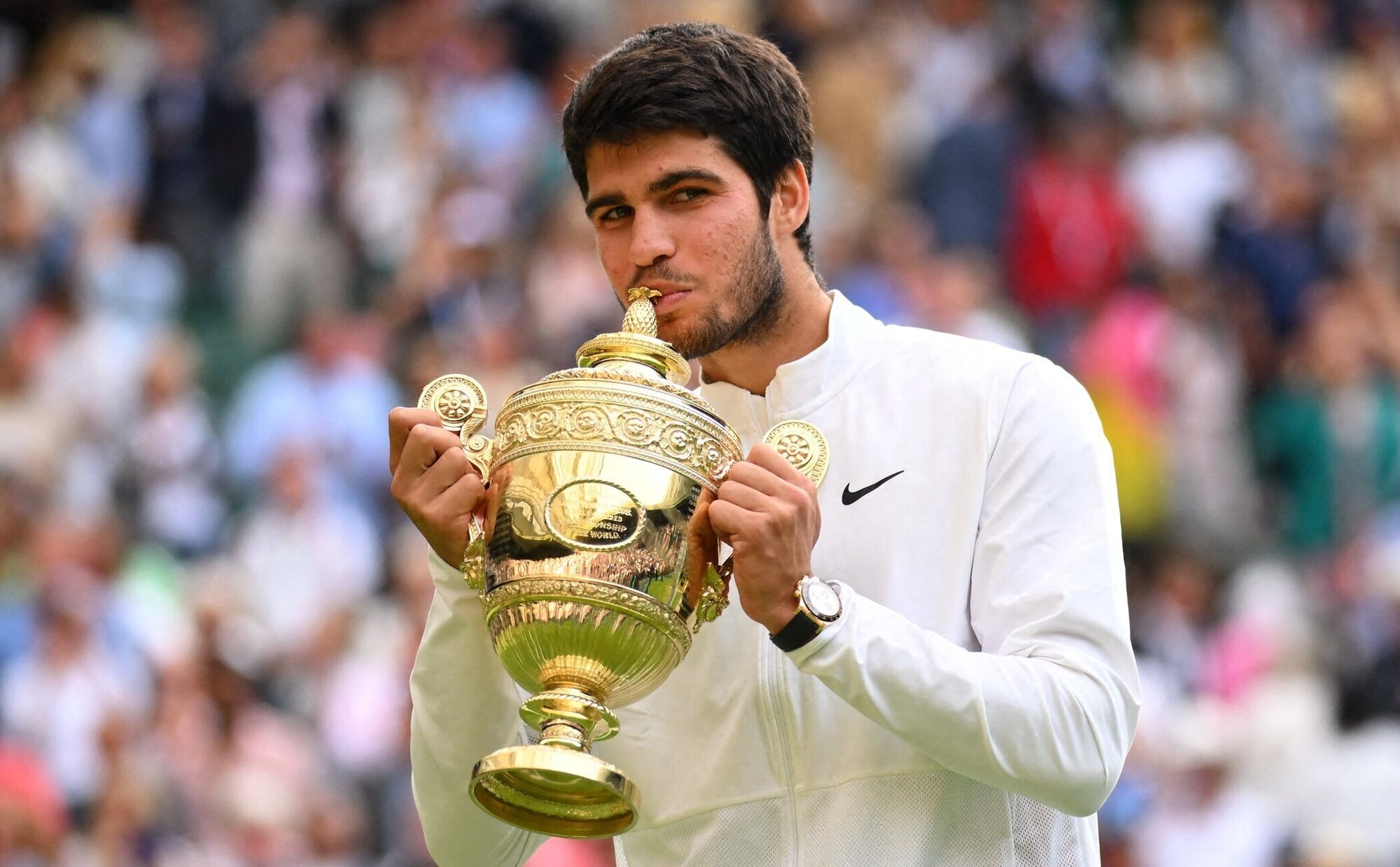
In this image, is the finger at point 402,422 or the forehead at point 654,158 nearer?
the finger at point 402,422

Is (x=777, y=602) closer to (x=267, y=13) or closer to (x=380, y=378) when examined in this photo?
(x=380, y=378)

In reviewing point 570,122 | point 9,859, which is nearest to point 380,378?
point 9,859

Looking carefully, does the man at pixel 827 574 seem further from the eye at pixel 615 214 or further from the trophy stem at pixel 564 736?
the trophy stem at pixel 564 736

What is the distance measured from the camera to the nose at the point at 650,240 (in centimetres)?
366

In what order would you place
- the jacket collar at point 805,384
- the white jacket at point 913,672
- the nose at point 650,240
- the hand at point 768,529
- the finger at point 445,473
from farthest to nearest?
1. the jacket collar at point 805,384
2. the nose at point 650,240
3. the finger at point 445,473
4. the white jacket at point 913,672
5. the hand at point 768,529

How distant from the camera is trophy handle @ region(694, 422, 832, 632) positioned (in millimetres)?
3430

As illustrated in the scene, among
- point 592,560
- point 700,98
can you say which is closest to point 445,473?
point 592,560

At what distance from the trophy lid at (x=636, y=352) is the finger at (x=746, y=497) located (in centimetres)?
27

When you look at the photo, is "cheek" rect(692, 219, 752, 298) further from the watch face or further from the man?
the watch face

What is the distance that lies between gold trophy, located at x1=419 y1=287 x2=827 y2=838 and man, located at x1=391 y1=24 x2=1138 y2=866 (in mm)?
94

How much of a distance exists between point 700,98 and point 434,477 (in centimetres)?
75

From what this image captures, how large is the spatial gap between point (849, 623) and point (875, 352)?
0.77 metres

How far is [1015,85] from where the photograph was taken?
13.0 metres

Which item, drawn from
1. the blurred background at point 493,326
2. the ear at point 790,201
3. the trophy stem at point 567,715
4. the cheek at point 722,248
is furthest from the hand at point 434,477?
the blurred background at point 493,326
